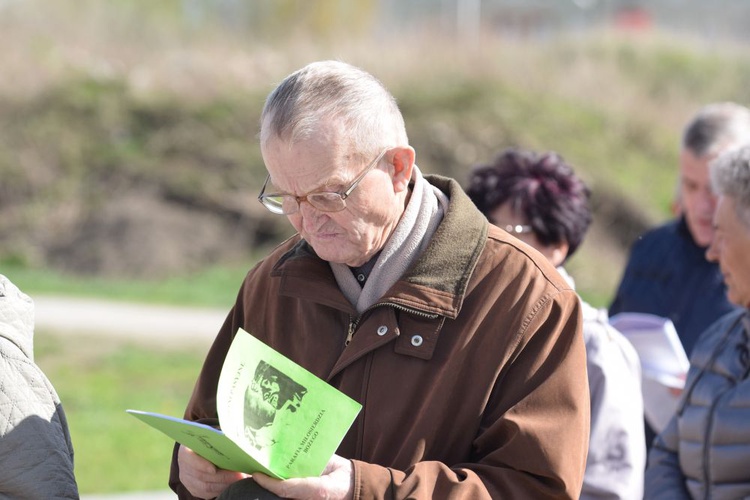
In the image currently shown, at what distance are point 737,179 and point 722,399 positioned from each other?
0.64m

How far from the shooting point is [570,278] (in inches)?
131

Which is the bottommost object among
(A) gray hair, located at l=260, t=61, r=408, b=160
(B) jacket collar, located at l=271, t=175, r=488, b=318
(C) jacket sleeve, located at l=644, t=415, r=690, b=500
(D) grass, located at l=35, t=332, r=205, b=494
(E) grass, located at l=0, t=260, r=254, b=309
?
(E) grass, located at l=0, t=260, r=254, b=309

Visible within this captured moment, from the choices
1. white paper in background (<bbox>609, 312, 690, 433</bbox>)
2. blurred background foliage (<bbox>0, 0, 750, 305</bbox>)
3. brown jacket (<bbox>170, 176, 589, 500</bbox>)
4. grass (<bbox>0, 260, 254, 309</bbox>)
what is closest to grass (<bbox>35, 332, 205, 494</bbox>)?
grass (<bbox>0, 260, 254, 309</bbox>)

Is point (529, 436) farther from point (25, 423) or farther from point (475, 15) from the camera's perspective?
point (475, 15)

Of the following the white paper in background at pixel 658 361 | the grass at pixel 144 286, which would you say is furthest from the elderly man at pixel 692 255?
the grass at pixel 144 286

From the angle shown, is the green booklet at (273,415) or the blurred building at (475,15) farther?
the blurred building at (475,15)

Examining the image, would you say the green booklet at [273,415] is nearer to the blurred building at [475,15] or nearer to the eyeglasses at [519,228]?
the eyeglasses at [519,228]

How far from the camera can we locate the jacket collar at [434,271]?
93.7 inches

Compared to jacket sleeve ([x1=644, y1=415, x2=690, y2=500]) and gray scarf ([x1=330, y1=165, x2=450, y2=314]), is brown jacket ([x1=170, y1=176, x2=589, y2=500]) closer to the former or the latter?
gray scarf ([x1=330, y1=165, x2=450, y2=314])

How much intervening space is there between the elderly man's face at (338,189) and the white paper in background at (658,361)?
5.15ft

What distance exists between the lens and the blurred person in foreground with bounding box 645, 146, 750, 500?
295 cm

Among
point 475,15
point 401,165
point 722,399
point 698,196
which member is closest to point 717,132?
point 698,196

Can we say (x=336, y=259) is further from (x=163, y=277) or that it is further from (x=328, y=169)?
(x=163, y=277)

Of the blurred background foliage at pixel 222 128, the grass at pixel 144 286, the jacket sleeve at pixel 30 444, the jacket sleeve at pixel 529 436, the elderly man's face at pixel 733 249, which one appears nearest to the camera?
the jacket sleeve at pixel 529 436
